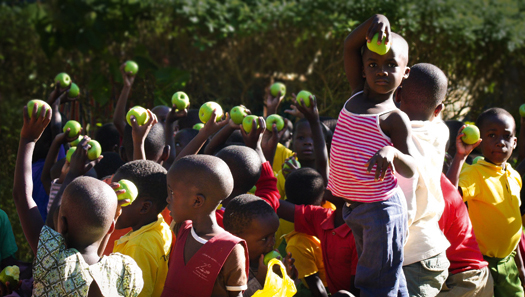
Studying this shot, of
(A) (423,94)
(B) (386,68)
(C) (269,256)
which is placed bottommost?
(C) (269,256)

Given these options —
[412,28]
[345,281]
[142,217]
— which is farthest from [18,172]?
[412,28]

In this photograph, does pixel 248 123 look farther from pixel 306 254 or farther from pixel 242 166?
pixel 306 254

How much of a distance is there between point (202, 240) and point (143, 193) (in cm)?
62

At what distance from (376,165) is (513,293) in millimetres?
2413

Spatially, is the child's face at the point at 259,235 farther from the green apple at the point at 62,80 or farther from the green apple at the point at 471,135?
the green apple at the point at 62,80

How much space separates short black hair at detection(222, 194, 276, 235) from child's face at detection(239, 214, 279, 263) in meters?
0.03

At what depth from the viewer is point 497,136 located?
4051mm

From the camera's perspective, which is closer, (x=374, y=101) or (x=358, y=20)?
(x=374, y=101)

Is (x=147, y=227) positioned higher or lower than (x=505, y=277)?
higher

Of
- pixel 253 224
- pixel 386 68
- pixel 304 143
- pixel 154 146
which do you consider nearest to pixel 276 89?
pixel 304 143

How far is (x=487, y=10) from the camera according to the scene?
920cm

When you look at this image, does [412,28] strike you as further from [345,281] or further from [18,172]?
[18,172]

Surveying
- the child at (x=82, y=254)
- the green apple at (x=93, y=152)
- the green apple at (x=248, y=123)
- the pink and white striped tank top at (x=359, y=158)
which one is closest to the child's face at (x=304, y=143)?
the green apple at (x=248, y=123)

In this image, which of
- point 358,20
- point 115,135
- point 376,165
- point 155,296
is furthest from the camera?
point 358,20
